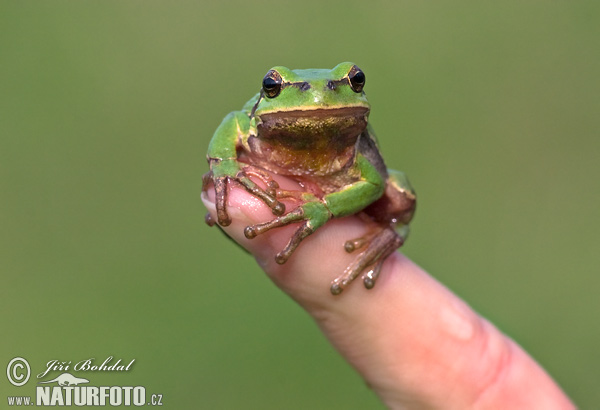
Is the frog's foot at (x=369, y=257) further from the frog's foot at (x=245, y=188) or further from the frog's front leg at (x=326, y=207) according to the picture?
the frog's foot at (x=245, y=188)

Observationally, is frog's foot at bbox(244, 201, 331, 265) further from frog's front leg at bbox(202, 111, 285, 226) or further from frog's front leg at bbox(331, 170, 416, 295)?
frog's front leg at bbox(331, 170, 416, 295)

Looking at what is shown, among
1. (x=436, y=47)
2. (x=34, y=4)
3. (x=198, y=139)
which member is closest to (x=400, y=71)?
(x=436, y=47)

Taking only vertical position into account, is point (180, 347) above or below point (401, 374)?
below

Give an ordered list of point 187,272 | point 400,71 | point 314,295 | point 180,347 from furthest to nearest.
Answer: point 400,71, point 187,272, point 180,347, point 314,295

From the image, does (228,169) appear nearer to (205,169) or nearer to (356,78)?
(356,78)

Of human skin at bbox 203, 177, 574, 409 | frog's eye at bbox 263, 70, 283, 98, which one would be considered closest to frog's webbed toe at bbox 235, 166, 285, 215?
human skin at bbox 203, 177, 574, 409

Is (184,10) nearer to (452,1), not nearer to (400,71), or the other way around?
(400,71)

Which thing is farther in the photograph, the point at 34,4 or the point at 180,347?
the point at 34,4

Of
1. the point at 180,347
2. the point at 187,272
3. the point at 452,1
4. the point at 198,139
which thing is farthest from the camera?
the point at 452,1
